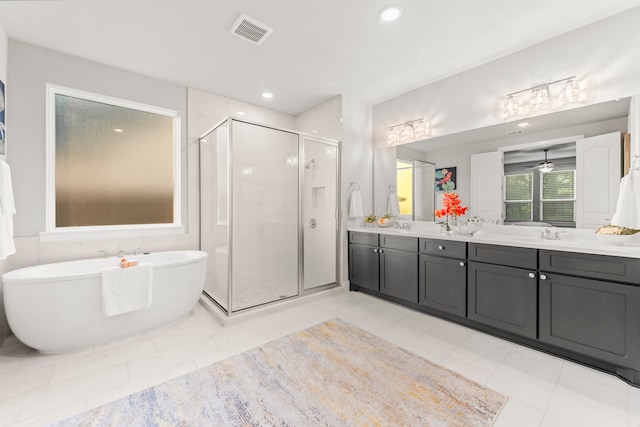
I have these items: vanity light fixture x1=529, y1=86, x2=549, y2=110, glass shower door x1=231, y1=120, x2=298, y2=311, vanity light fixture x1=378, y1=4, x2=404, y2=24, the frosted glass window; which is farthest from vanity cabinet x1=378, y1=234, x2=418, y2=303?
the frosted glass window

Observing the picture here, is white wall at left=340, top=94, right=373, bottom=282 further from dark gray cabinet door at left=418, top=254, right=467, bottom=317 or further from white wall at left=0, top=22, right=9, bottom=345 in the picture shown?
white wall at left=0, top=22, right=9, bottom=345

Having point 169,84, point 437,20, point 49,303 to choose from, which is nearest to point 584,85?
point 437,20

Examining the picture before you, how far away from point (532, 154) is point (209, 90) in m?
3.71

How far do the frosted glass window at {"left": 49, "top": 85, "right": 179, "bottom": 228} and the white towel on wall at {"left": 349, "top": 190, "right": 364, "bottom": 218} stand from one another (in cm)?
225

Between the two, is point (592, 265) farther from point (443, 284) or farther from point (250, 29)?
point (250, 29)

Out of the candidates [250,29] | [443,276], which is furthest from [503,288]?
[250,29]

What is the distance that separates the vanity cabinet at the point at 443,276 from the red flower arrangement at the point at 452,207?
15.5 inches

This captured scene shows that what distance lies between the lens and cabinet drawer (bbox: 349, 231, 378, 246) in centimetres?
333

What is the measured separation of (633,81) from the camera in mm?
2072

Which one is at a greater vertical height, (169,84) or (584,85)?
(169,84)

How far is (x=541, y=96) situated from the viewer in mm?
2463

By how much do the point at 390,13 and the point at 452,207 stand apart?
74.3 inches

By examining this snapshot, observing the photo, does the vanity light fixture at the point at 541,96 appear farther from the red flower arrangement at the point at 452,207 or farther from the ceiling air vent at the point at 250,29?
the ceiling air vent at the point at 250,29

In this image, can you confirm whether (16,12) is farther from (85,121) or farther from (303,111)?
(303,111)
